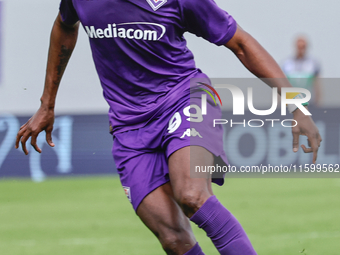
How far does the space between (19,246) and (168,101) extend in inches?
97.5

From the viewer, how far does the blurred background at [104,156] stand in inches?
191

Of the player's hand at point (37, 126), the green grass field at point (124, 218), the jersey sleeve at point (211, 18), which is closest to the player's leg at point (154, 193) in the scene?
the jersey sleeve at point (211, 18)

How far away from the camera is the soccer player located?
2746 mm

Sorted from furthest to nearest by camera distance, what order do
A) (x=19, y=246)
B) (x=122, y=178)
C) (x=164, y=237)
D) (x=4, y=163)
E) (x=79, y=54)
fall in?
(x=79, y=54) < (x=4, y=163) < (x=19, y=246) < (x=122, y=178) < (x=164, y=237)

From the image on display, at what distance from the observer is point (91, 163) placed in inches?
376

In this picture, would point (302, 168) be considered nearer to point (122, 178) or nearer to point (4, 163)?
point (4, 163)

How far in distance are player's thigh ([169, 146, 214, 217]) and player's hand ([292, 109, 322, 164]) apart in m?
0.44

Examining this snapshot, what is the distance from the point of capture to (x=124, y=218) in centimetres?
577

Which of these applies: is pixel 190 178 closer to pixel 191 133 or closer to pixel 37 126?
pixel 191 133

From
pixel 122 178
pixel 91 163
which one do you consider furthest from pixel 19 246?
pixel 91 163

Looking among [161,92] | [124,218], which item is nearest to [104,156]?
[124,218]

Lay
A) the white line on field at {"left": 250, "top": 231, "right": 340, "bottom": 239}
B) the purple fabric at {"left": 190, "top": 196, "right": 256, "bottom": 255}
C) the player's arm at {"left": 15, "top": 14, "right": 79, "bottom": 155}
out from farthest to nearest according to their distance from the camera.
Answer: the white line on field at {"left": 250, "top": 231, "right": 340, "bottom": 239}, the player's arm at {"left": 15, "top": 14, "right": 79, "bottom": 155}, the purple fabric at {"left": 190, "top": 196, "right": 256, "bottom": 255}

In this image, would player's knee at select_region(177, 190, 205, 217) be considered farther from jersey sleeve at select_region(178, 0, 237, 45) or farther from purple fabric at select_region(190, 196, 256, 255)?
jersey sleeve at select_region(178, 0, 237, 45)

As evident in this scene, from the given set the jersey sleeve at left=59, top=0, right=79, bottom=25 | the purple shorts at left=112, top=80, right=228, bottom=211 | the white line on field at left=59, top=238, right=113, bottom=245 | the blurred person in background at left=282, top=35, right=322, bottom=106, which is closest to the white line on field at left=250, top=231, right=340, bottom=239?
the white line on field at left=59, top=238, right=113, bottom=245
